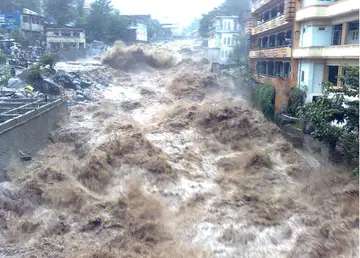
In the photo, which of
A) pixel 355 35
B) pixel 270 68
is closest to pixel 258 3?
pixel 270 68

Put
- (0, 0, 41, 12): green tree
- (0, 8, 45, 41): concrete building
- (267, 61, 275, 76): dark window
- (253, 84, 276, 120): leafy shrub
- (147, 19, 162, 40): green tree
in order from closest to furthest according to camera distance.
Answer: (253, 84, 276, 120): leafy shrub < (267, 61, 275, 76): dark window < (0, 8, 45, 41): concrete building < (0, 0, 41, 12): green tree < (147, 19, 162, 40): green tree

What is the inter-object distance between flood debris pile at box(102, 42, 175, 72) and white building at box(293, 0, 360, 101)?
19.5m

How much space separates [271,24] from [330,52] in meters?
7.33

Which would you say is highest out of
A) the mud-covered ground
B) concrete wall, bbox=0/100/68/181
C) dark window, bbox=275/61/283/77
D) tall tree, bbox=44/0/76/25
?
tall tree, bbox=44/0/76/25

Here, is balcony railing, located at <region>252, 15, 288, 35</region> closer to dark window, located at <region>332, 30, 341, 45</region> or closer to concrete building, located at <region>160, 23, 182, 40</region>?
dark window, located at <region>332, 30, 341, 45</region>

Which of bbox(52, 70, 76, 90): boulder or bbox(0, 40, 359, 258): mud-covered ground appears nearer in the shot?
bbox(0, 40, 359, 258): mud-covered ground

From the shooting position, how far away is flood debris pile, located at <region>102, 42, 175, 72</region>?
3509cm

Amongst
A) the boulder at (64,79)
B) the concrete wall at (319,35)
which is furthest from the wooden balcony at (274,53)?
the boulder at (64,79)

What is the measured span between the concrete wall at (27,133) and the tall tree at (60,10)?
89.2 feet

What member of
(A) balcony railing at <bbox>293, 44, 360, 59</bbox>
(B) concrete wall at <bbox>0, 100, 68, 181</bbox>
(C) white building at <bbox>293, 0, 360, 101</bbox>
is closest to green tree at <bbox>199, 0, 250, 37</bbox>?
(C) white building at <bbox>293, 0, 360, 101</bbox>

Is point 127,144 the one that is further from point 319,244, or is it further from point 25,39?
point 25,39

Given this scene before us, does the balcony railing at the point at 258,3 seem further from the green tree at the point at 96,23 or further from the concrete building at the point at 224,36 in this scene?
the green tree at the point at 96,23

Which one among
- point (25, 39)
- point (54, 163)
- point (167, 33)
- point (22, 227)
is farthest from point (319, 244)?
point (167, 33)

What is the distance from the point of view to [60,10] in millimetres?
→ 41281
